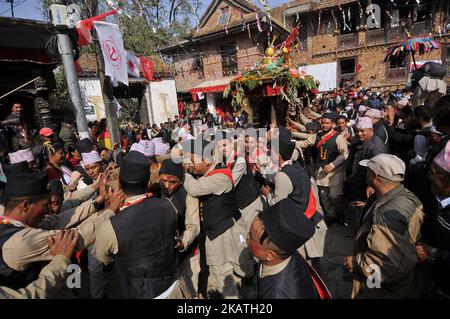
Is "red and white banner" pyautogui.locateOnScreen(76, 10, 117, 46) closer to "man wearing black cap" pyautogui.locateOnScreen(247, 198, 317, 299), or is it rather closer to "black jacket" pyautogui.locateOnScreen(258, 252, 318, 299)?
"man wearing black cap" pyautogui.locateOnScreen(247, 198, 317, 299)

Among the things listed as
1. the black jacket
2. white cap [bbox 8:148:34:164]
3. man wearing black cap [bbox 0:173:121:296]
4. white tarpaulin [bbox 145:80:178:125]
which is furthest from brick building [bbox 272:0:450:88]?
man wearing black cap [bbox 0:173:121:296]

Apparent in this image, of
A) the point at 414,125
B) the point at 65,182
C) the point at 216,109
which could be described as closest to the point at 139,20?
the point at 216,109

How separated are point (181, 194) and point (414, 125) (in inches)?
149

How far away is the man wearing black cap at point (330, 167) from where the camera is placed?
15.9ft

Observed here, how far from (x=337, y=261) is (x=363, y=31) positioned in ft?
67.8

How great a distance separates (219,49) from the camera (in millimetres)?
19766

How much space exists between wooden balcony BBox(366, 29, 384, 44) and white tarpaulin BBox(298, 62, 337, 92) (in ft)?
9.01

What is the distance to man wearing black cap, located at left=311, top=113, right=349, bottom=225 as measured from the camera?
485 cm

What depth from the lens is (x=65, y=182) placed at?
4.32m

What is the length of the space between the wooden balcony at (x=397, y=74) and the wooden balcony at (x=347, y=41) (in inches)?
124

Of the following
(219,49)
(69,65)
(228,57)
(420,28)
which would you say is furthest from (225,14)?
(69,65)

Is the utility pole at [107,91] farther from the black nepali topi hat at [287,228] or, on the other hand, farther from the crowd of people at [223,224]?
the black nepali topi hat at [287,228]

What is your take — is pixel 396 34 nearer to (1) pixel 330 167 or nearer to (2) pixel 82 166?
(1) pixel 330 167

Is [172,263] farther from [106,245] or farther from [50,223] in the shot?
[50,223]
